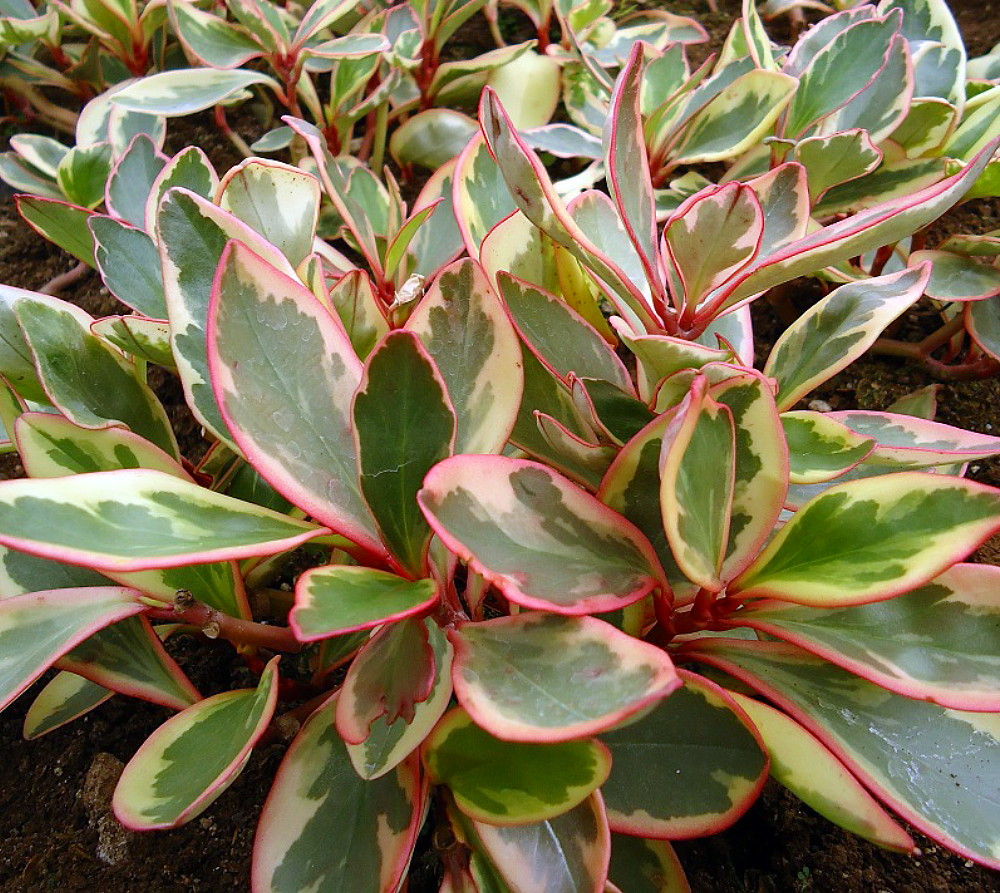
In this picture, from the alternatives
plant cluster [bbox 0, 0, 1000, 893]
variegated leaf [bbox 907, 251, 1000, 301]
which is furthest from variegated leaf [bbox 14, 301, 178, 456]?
variegated leaf [bbox 907, 251, 1000, 301]

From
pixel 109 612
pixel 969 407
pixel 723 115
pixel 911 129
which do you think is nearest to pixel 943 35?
pixel 911 129

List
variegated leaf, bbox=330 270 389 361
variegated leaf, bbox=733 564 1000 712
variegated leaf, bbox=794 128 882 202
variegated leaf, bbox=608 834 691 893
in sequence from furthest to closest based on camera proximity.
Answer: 1. variegated leaf, bbox=794 128 882 202
2. variegated leaf, bbox=330 270 389 361
3. variegated leaf, bbox=608 834 691 893
4. variegated leaf, bbox=733 564 1000 712

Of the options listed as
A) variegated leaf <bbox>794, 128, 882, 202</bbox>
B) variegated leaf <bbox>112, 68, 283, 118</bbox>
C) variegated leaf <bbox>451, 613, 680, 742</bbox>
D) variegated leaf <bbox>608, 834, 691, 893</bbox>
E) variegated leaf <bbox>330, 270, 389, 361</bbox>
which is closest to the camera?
variegated leaf <bbox>451, 613, 680, 742</bbox>

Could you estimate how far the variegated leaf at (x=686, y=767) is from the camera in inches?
21.9

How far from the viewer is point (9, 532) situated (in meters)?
0.45

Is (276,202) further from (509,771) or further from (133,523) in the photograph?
(509,771)

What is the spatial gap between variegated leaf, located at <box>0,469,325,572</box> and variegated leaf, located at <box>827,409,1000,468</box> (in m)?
0.46

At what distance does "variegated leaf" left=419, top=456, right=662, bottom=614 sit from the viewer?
475 millimetres

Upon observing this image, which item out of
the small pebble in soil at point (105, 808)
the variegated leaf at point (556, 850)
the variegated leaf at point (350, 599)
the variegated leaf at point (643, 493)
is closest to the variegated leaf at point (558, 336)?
the variegated leaf at point (643, 493)

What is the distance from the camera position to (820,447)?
654 mm

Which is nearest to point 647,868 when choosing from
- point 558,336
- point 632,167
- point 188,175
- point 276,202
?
point 558,336

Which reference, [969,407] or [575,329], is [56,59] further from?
[969,407]

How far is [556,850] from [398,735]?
0.44 feet

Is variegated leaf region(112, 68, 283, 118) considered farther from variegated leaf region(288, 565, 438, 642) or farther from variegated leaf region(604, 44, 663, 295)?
variegated leaf region(288, 565, 438, 642)
